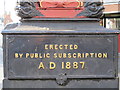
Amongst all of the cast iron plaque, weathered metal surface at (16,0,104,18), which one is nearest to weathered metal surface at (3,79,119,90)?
the cast iron plaque

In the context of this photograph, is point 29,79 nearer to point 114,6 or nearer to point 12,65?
point 12,65

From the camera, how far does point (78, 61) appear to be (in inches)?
90.2

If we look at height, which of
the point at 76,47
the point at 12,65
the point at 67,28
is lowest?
the point at 12,65

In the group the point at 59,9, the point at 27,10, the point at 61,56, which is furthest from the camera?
the point at 59,9

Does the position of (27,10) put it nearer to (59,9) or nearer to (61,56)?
(59,9)

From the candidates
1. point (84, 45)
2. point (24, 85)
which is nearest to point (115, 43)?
point (84, 45)

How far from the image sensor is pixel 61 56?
7.52 feet

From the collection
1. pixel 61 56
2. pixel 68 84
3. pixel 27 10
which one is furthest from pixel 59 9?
pixel 68 84

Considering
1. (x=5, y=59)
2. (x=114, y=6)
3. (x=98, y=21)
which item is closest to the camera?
(x=5, y=59)

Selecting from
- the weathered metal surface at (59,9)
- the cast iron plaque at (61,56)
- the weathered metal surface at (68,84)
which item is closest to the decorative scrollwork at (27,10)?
the weathered metal surface at (59,9)

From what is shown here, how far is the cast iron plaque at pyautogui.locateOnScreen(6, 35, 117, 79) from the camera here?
2.27m

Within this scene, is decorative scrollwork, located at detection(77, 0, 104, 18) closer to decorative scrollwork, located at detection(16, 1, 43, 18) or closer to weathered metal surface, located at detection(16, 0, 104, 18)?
weathered metal surface, located at detection(16, 0, 104, 18)

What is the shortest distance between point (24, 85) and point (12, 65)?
23 centimetres

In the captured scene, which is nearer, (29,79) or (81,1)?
(29,79)
